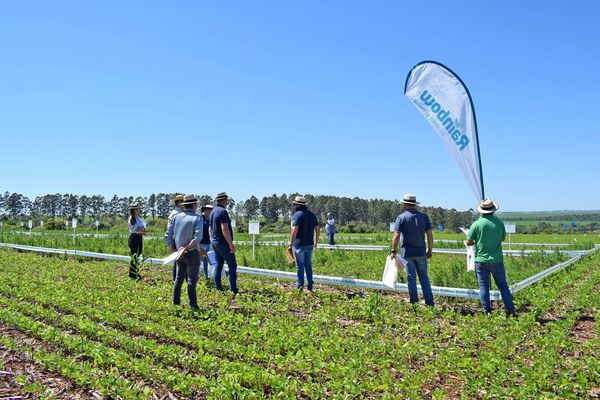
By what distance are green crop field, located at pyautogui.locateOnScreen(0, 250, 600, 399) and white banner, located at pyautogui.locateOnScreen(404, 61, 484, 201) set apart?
252 centimetres

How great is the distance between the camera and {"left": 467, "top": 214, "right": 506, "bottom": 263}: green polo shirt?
23.9ft

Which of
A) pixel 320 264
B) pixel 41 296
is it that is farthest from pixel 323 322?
pixel 320 264

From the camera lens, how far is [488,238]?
733cm

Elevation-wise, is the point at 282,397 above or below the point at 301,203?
below

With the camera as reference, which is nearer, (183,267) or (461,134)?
(183,267)

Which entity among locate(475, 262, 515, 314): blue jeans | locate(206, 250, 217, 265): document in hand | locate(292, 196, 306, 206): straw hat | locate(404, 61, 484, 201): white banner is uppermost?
locate(404, 61, 484, 201): white banner

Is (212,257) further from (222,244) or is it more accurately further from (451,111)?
(451,111)

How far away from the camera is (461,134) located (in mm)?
8258

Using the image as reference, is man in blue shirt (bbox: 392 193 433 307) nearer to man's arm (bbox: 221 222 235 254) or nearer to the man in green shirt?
the man in green shirt

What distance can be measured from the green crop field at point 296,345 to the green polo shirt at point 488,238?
34.8 inches

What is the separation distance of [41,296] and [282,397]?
221 inches

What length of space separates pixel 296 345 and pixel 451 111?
518cm

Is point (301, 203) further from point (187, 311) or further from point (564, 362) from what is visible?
point (564, 362)

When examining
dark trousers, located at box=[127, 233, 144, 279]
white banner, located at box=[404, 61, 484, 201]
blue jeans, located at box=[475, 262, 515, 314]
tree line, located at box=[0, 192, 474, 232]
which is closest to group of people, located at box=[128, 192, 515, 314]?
blue jeans, located at box=[475, 262, 515, 314]
